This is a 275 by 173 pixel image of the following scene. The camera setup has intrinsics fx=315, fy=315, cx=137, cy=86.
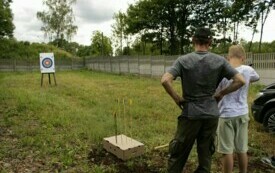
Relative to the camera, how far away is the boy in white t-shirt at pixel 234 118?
3.31 metres

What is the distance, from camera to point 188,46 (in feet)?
105

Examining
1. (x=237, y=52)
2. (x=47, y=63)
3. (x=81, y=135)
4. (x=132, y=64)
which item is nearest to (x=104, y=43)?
(x=132, y=64)

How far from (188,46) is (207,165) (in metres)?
29.7

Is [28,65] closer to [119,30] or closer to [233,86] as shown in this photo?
[119,30]

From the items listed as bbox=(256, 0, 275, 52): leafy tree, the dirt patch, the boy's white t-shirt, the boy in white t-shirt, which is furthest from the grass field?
bbox=(256, 0, 275, 52): leafy tree

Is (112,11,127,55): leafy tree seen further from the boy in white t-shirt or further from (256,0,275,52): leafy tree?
the boy in white t-shirt

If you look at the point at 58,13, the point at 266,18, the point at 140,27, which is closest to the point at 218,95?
the point at 266,18

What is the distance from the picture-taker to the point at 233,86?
9.83 ft

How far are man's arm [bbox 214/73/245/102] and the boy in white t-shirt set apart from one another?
18cm

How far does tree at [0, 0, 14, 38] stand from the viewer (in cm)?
2759

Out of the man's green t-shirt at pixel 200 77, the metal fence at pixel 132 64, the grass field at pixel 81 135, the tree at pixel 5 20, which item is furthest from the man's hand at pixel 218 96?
the tree at pixel 5 20

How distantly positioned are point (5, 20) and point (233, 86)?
28948 mm

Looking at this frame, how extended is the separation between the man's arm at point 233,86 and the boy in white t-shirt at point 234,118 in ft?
0.58

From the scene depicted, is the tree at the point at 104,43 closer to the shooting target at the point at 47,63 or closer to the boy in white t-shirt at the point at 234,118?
the shooting target at the point at 47,63
